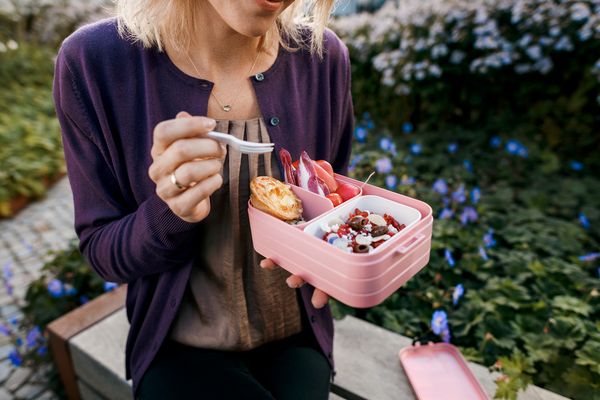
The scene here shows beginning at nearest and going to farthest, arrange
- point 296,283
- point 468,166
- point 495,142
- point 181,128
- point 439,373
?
point 181,128, point 296,283, point 439,373, point 468,166, point 495,142

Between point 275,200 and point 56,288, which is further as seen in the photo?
point 56,288

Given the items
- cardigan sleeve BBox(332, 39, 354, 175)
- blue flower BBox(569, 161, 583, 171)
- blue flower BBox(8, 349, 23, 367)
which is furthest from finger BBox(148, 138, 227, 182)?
blue flower BBox(569, 161, 583, 171)

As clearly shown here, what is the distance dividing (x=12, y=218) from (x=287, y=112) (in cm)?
372

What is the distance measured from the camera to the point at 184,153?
81 centimetres

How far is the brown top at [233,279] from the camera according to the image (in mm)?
1198

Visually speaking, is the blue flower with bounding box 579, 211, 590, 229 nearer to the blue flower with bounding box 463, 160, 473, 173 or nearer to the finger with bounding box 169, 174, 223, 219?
the blue flower with bounding box 463, 160, 473, 173

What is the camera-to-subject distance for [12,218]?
3986 millimetres

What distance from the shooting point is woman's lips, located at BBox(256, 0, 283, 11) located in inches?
37.7

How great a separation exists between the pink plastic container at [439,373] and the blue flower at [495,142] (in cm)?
216

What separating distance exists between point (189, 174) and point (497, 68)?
3354mm

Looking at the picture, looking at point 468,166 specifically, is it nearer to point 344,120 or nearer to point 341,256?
point 344,120

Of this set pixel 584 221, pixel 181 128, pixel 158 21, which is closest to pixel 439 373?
pixel 181 128

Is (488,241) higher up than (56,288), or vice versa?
(488,241)

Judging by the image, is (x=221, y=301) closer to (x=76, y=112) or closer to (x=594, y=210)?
(x=76, y=112)
